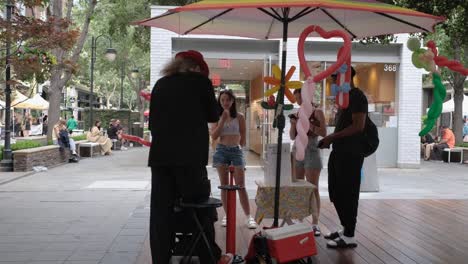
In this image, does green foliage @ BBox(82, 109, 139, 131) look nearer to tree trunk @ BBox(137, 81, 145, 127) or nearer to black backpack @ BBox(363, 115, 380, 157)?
tree trunk @ BBox(137, 81, 145, 127)

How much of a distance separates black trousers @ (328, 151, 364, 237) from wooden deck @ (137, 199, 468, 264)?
41 centimetres

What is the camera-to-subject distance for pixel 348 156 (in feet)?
17.5

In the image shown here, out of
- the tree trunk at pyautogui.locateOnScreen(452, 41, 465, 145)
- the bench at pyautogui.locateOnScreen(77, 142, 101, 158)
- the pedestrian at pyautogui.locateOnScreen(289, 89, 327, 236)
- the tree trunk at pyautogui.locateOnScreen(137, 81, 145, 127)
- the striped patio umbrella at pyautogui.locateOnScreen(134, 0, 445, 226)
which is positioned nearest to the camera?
the striped patio umbrella at pyautogui.locateOnScreen(134, 0, 445, 226)

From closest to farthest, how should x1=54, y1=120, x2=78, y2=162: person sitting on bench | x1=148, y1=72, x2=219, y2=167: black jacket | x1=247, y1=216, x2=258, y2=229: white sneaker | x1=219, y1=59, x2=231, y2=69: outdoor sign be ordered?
x1=148, y1=72, x2=219, y2=167: black jacket, x1=247, y1=216, x2=258, y2=229: white sneaker, x1=219, y1=59, x2=231, y2=69: outdoor sign, x1=54, y1=120, x2=78, y2=162: person sitting on bench

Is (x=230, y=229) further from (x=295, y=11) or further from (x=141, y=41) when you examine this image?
(x=141, y=41)

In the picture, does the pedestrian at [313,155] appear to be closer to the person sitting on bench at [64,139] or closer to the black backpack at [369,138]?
the black backpack at [369,138]

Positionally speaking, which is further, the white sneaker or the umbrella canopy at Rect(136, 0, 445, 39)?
the white sneaker

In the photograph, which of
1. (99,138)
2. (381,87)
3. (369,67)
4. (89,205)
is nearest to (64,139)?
(99,138)

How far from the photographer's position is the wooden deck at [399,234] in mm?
5246

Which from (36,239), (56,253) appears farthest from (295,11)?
(36,239)

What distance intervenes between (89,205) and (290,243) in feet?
16.1

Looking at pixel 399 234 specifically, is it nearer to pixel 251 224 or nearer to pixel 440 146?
pixel 251 224

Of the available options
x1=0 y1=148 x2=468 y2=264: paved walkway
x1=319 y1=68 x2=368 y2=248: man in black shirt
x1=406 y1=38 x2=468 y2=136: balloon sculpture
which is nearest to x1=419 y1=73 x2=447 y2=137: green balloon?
x1=406 y1=38 x2=468 y2=136: balloon sculpture

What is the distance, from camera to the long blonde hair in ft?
A: 13.5
